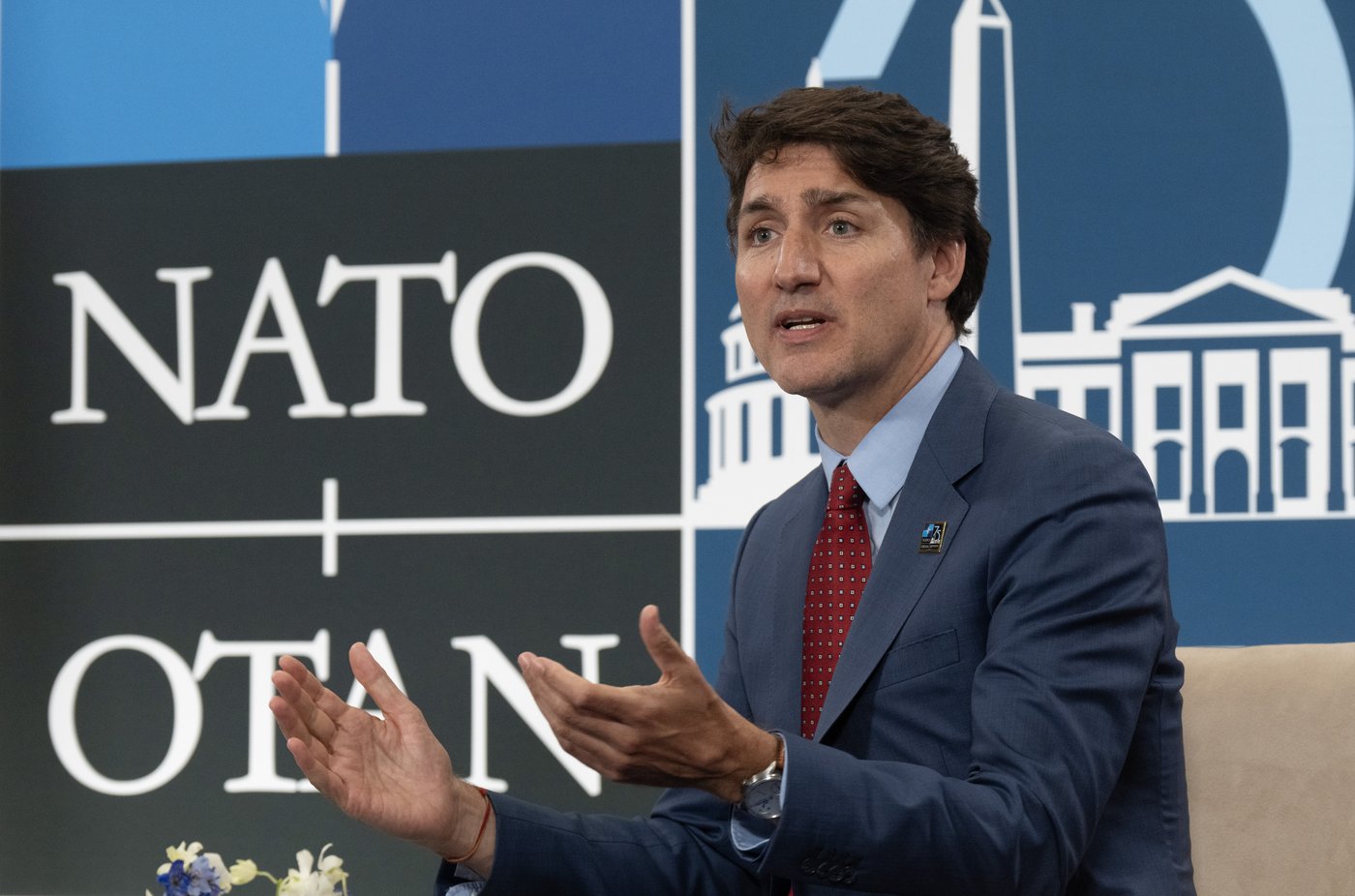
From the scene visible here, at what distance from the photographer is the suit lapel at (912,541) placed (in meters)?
1.57

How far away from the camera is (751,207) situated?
1852 millimetres

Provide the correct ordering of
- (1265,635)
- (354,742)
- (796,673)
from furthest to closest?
(1265,635), (796,673), (354,742)

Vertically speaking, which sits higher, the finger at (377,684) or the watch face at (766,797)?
the finger at (377,684)

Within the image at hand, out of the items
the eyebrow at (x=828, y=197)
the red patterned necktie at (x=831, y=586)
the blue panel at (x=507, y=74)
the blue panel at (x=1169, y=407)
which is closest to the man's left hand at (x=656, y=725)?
the red patterned necktie at (x=831, y=586)

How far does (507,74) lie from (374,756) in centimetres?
185

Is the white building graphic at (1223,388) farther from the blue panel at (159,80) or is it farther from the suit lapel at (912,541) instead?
the blue panel at (159,80)

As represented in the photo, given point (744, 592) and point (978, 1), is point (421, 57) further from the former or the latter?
point (744, 592)

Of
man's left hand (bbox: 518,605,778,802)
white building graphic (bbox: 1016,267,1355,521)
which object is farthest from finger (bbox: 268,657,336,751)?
white building graphic (bbox: 1016,267,1355,521)

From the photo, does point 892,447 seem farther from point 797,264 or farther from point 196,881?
point 196,881

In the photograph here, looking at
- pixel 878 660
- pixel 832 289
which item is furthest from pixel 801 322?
pixel 878 660

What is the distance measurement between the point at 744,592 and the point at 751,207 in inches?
20.6

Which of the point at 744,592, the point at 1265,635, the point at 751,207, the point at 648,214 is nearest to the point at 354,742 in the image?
the point at 744,592

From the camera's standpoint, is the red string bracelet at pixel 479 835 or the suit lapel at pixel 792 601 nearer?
the red string bracelet at pixel 479 835

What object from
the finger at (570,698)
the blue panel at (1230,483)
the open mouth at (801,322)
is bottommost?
the finger at (570,698)
